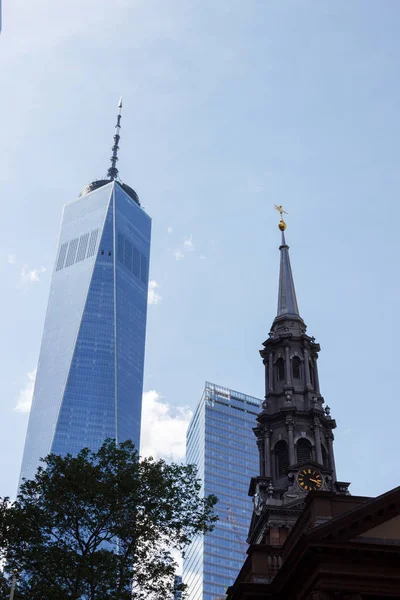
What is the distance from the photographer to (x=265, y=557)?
34.8 metres

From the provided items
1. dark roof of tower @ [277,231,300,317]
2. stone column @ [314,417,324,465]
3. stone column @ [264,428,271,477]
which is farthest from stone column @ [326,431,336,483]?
dark roof of tower @ [277,231,300,317]

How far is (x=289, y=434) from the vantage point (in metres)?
57.9

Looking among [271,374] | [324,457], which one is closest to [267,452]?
[324,457]

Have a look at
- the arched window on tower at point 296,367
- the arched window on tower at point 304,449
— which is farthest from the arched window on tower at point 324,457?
the arched window on tower at point 296,367

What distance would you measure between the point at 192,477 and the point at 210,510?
1854 millimetres

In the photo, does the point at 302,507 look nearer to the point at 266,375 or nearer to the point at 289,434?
the point at 289,434

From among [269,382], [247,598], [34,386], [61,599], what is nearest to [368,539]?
[247,598]

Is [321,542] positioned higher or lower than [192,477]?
lower

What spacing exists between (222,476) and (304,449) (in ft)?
384

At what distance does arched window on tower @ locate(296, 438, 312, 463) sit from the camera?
57438 millimetres

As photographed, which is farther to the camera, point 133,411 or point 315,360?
point 133,411

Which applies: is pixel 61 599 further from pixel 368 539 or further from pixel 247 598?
pixel 368 539

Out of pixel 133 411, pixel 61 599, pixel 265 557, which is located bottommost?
pixel 61 599

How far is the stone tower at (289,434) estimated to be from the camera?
173 ft
